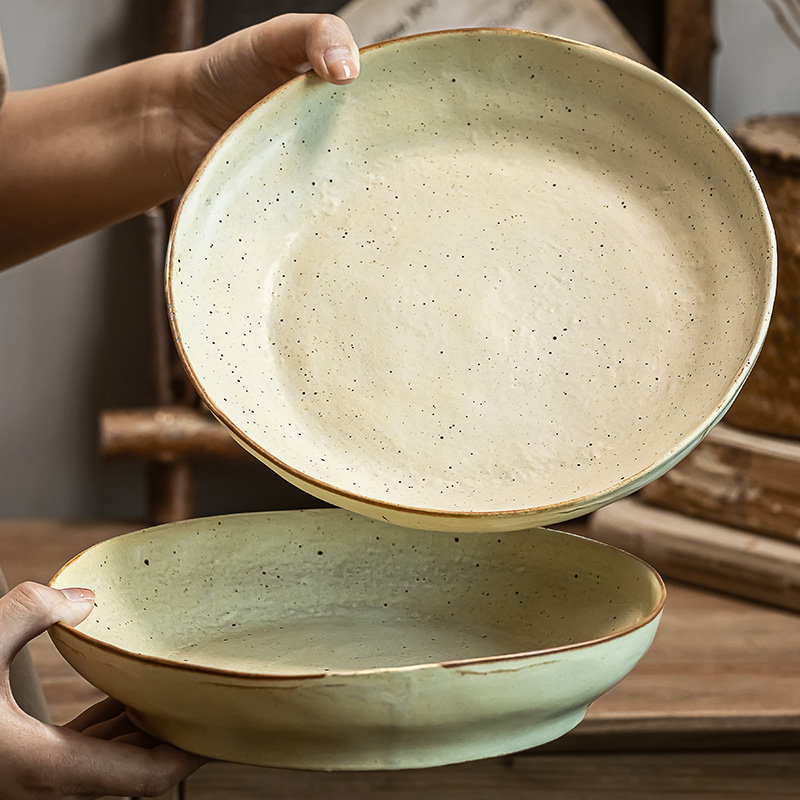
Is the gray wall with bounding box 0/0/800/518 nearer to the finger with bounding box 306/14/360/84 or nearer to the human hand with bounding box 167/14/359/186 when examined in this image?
the human hand with bounding box 167/14/359/186

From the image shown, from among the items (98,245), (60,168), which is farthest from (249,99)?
(98,245)

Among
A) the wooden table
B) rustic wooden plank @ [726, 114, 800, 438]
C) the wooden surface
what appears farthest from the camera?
the wooden surface

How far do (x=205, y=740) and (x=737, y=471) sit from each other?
0.78 m

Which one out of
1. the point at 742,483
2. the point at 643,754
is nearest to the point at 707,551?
the point at 742,483

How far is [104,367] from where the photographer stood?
127 cm

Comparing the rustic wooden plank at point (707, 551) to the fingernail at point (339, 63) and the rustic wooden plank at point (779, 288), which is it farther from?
the fingernail at point (339, 63)

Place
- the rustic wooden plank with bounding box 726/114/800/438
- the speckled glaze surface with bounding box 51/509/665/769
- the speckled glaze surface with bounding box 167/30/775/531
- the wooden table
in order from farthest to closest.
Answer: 1. the rustic wooden plank with bounding box 726/114/800/438
2. the wooden table
3. the speckled glaze surface with bounding box 167/30/775/531
4. the speckled glaze surface with bounding box 51/509/665/769

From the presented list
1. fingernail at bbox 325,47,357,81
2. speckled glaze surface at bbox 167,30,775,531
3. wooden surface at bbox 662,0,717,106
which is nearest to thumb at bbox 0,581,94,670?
speckled glaze surface at bbox 167,30,775,531

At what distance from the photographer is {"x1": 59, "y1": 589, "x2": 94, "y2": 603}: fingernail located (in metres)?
0.49

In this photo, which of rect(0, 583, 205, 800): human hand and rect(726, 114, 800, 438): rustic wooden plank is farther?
rect(726, 114, 800, 438): rustic wooden plank

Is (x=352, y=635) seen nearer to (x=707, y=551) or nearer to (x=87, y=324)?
(x=707, y=551)

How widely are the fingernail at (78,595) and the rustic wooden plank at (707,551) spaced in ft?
2.49

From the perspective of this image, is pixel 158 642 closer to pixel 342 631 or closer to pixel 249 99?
pixel 342 631

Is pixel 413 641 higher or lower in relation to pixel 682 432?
lower
